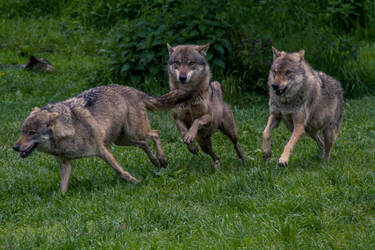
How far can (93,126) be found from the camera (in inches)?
270

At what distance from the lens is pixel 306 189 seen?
5.76m

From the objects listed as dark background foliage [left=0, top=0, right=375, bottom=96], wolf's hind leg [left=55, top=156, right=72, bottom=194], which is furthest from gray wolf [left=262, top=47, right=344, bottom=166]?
dark background foliage [left=0, top=0, right=375, bottom=96]

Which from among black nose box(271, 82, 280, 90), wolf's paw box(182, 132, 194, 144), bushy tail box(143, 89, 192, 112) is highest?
black nose box(271, 82, 280, 90)

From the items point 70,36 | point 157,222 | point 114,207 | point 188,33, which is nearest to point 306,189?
point 157,222

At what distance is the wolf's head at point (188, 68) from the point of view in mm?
7695

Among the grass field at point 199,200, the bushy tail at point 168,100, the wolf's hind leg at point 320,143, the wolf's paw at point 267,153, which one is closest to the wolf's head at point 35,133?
the grass field at point 199,200

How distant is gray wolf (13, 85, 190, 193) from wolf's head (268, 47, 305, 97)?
4.19 ft

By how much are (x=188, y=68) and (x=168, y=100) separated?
1.77ft

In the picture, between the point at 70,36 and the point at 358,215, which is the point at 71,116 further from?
the point at 70,36

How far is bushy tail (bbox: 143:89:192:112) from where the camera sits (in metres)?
7.62

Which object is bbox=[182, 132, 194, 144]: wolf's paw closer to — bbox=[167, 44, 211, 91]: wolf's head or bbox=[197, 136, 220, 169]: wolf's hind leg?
bbox=[197, 136, 220, 169]: wolf's hind leg

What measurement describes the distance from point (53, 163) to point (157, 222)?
3.03 m

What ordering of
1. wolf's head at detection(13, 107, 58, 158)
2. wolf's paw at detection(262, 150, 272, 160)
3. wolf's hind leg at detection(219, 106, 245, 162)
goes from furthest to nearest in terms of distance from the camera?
wolf's hind leg at detection(219, 106, 245, 162), wolf's paw at detection(262, 150, 272, 160), wolf's head at detection(13, 107, 58, 158)

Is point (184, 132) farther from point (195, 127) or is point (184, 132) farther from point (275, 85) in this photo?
point (275, 85)
